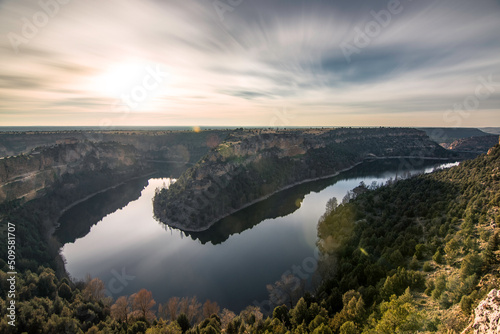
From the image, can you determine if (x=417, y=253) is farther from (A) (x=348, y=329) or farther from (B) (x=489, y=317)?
(B) (x=489, y=317)

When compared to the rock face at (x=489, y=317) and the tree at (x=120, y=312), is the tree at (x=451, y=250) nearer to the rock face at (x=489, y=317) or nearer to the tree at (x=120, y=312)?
the rock face at (x=489, y=317)

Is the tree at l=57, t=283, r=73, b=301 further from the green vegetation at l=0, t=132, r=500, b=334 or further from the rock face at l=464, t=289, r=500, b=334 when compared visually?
the rock face at l=464, t=289, r=500, b=334

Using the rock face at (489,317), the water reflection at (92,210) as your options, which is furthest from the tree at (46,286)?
the rock face at (489,317)

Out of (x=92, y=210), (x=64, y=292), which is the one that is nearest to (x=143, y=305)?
(x=64, y=292)

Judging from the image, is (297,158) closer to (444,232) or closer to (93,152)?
(444,232)

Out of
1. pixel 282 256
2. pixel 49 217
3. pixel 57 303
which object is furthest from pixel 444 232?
pixel 49 217

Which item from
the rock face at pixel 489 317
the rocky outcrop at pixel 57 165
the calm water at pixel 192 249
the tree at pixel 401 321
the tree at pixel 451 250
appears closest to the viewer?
the rock face at pixel 489 317
